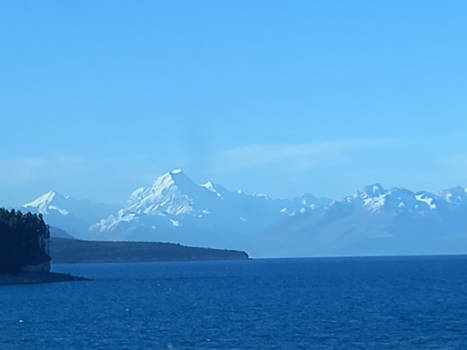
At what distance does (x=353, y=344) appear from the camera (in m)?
79.1

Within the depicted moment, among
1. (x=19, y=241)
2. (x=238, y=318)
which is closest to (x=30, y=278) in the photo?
(x=19, y=241)

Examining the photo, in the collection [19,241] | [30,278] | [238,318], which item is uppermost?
[19,241]

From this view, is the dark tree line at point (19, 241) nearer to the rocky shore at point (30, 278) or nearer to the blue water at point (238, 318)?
the rocky shore at point (30, 278)

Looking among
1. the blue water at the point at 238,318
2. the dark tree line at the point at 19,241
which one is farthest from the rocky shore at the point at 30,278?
the blue water at the point at 238,318

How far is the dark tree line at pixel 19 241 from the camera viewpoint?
178 meters

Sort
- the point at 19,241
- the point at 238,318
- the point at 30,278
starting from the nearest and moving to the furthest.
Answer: the point at 238,318, the point at 19,241, the point at 30,278

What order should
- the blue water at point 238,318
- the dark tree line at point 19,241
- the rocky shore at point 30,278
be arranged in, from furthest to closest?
the rocky shore at point 30,278 → the dark tree line at point 19,241 → the blue water at point 238,318

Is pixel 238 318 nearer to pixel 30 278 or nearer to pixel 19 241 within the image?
pixel 19 241

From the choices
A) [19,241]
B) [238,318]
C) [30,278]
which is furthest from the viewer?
[30,278]

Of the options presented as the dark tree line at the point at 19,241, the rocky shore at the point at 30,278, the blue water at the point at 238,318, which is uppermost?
the dark tree line at the point at 19,241

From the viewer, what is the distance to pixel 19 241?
181 metres

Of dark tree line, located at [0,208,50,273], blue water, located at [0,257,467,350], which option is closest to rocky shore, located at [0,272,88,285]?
dark tree line, located at [0,208,50,273]

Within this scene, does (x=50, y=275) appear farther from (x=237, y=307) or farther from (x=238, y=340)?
(x=238, y=340)

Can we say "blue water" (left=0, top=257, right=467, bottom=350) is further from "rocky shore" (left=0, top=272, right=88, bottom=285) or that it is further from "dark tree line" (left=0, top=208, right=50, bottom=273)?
"rocky shore" (left=0, top=272, right=88, bottom=285)
